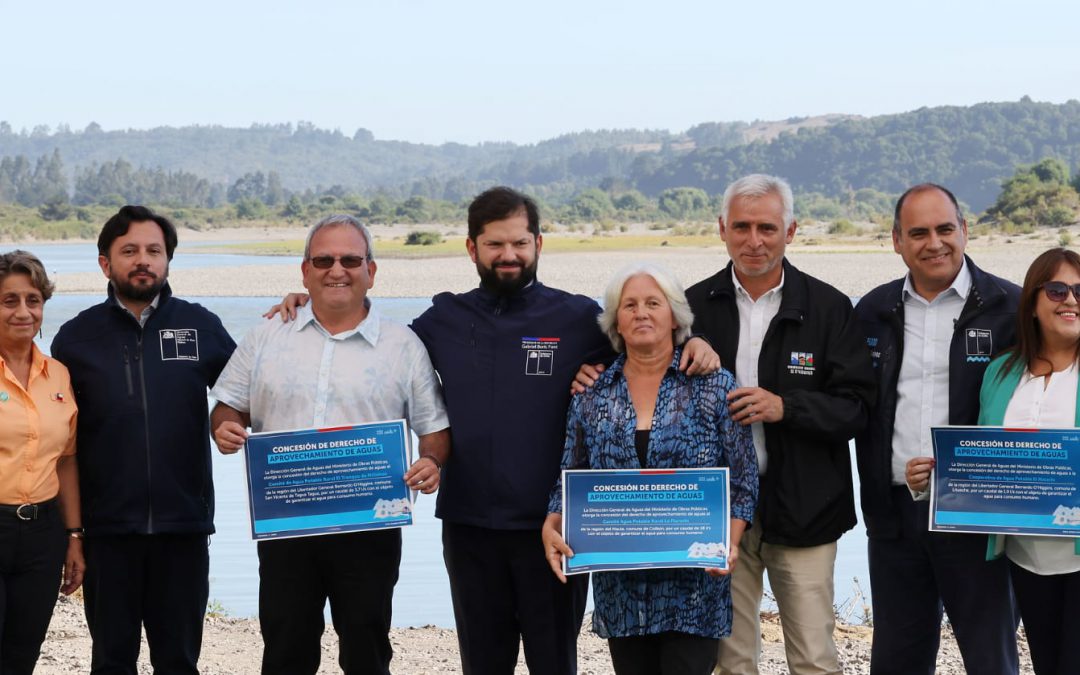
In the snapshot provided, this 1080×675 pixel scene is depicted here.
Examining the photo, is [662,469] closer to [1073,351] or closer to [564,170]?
[1073,351]

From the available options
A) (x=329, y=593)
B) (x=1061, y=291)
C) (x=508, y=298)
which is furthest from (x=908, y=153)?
(x=329, y=593)

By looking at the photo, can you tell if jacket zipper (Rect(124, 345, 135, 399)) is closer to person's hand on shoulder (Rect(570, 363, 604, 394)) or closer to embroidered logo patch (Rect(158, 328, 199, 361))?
embroidered logo patch (Rect(158, 328, 199, 361))

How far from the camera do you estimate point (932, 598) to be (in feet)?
15.5

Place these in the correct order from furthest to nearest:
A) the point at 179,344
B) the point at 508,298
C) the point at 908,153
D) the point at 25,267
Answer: the point at 908,153 < the point at 179,344 < the point at 508,298 < the point at 25,267

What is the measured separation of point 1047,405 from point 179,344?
10.1ft

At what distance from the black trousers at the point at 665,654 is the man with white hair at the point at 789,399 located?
0.58 m

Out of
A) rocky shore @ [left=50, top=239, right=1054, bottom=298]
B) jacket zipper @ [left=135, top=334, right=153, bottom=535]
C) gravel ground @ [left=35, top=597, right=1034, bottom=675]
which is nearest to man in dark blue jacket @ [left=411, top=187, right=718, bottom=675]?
jacket zipper @ [left=135, top=334, right=153, bottom=535]

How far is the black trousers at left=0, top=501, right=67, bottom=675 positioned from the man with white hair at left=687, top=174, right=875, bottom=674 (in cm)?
242

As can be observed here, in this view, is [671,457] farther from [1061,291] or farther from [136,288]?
[136,288]

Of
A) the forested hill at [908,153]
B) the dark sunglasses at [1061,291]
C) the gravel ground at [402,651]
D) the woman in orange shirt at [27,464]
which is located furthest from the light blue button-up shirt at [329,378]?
the forested hill at [908,153]

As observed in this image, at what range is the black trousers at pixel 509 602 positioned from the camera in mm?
4477

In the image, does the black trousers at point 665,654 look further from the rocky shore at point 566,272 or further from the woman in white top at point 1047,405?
the rocky shore at point 566,272

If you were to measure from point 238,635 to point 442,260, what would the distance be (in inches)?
1253

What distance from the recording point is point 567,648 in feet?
14.9
